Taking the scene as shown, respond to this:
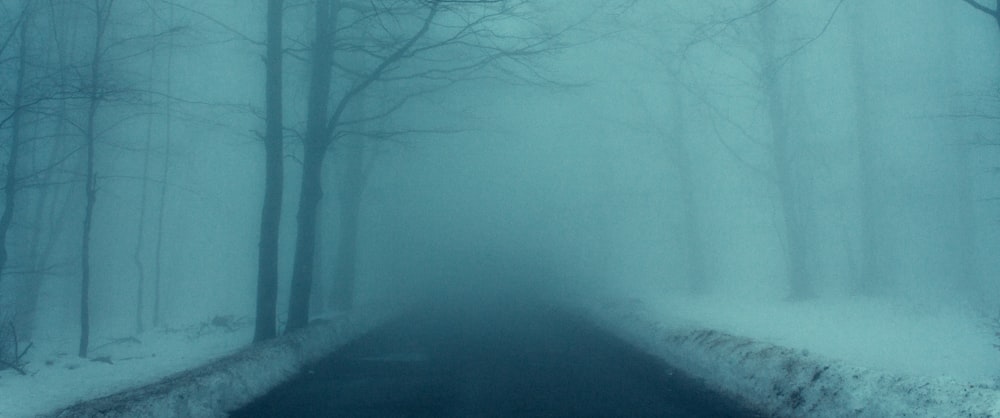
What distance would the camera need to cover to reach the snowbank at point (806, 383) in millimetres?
Answer: 6395

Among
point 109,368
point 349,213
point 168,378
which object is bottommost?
point 109,368

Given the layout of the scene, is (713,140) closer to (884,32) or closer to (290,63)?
(884,32)

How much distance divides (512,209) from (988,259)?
45279 mm

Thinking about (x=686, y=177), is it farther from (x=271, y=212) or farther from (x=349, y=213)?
(x=271, y=212)

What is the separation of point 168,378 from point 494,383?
4235mm

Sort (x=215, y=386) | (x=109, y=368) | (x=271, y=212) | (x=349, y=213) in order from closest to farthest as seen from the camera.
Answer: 1. (x=215, y=386)
2. (x=109, y=368)
3. (x=271, y=212)
4. (x=349, y=213)

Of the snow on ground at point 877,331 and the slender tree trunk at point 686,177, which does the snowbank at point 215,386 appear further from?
the slender tree trunk at point 686,177

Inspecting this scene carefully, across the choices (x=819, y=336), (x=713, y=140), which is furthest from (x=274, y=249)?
(x=713, y=140)

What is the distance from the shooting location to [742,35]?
27000mm

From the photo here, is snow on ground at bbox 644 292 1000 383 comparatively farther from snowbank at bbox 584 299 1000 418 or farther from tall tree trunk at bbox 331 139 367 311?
tall tree trunk at bbox 331 139 367 311

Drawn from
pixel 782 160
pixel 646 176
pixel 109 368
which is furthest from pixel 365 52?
pixel 646 176

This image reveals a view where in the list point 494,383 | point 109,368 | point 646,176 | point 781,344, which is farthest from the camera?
point 646,176

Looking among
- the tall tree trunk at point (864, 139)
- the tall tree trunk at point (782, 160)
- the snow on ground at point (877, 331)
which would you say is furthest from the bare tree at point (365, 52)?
the tall tree trunk at point (864, 139)

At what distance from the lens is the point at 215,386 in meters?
9.74
